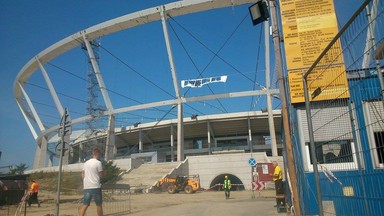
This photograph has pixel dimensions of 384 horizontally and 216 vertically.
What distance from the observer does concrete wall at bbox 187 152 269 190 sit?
3869 centimetres

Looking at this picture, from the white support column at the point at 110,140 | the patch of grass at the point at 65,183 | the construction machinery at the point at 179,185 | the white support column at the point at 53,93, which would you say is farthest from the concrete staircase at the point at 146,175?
the white support column at the point at 53,93

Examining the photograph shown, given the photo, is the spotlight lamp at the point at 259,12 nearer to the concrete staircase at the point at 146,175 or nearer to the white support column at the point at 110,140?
the concrete staircase at the point at 146,175

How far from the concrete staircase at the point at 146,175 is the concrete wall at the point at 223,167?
239 centimetres

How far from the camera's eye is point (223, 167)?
39531mm

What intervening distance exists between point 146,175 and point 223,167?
8642 millimetres

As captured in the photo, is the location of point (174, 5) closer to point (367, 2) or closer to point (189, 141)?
point (189, 141)

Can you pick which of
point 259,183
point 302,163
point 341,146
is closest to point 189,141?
point 259,183

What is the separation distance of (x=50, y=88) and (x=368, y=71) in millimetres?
56143

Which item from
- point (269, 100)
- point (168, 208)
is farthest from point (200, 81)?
point (168, 208)

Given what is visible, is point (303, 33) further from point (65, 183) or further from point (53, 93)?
point (53, 93)

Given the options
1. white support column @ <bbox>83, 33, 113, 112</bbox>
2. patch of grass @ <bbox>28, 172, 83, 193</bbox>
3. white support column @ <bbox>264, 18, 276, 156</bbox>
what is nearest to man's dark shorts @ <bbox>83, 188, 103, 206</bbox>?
patch of grass @ <bbox>28, 172, 83, 193</bbox>

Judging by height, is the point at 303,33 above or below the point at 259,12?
below

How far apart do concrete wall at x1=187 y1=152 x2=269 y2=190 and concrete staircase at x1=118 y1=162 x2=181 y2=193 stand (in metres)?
2.39

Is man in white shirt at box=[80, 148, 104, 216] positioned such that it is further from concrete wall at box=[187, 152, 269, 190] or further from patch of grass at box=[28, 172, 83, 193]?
concrete wall at box=[187, 152, 269, 190]
